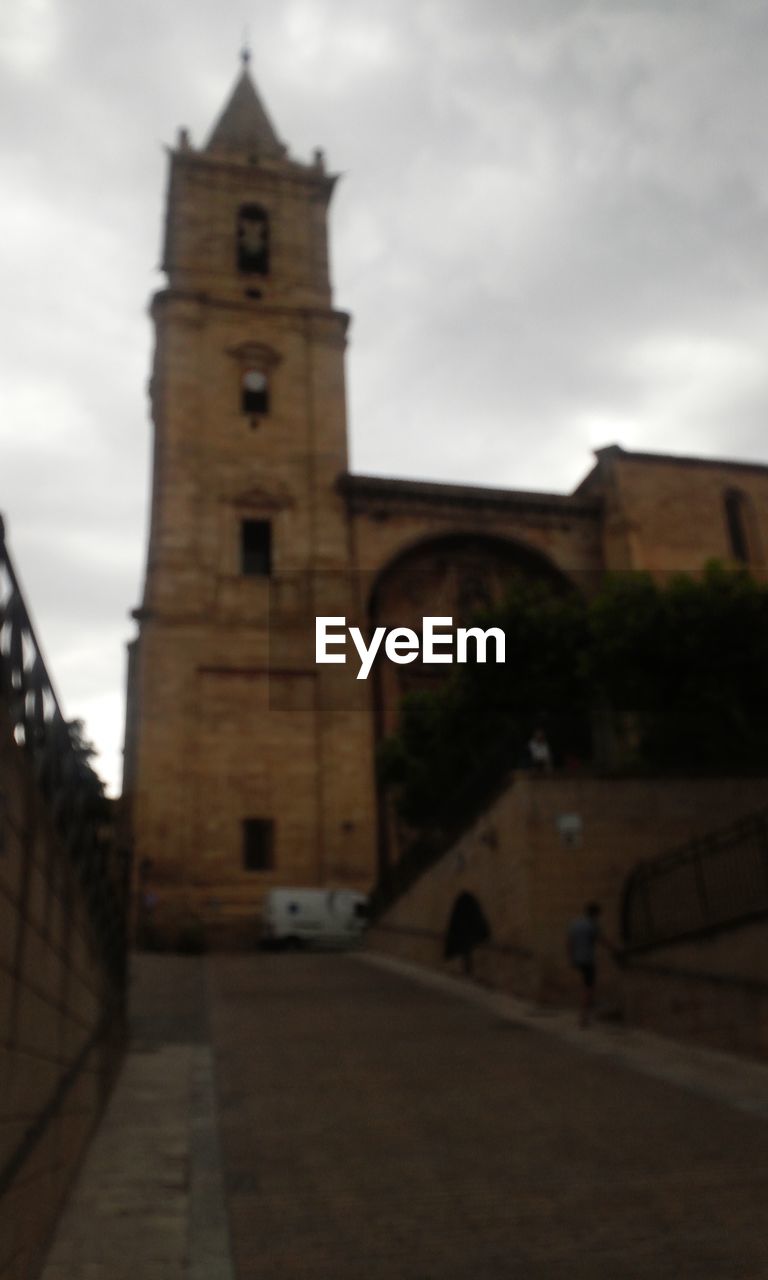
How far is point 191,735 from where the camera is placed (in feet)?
97.5

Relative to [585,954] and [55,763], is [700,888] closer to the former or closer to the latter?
[585,954]

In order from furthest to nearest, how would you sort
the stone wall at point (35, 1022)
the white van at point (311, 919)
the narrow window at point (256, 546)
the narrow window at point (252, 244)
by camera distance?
the narrow window at point (252, 244)
the narrow window at point (256, 546)
the white van at point (311, 919)
the stone wall at point (35, 1022)

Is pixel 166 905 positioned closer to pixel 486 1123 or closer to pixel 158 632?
pixel 158 632

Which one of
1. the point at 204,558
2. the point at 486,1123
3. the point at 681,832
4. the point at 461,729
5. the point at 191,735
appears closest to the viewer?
the point at 486,1123

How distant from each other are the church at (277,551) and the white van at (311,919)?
2672 mm

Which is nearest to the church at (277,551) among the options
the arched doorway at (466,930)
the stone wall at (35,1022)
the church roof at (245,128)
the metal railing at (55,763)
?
the church roof at (245,128)

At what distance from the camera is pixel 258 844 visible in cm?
2964

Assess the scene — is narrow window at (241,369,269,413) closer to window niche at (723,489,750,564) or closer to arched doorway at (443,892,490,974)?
window niche at (723,489,750,564)

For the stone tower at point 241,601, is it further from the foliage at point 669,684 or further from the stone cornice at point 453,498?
the foliage at point 669,684

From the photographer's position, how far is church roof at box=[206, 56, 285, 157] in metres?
41.9

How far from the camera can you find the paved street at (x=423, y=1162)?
4902 millimetres

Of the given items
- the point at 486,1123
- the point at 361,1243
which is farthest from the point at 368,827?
the point at 361,1243

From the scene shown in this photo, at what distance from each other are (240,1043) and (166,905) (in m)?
17.8

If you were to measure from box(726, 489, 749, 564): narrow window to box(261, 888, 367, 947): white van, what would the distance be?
17.3 metres
